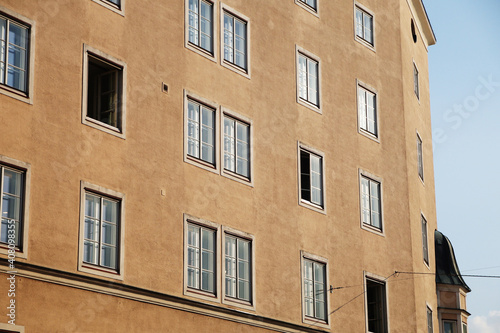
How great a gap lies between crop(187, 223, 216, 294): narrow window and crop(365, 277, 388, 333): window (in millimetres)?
8651

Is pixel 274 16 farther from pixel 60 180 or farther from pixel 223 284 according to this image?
pixel 60 180

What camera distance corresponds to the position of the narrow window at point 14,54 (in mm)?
21375

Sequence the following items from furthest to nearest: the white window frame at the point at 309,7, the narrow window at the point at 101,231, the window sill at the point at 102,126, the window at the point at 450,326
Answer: the window at the point at 450,326 → the white window frame at the point at 309,7 → the window sill at the point at 102,126 → the narrow window at the point at 101,231

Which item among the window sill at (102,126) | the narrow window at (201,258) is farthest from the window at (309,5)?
the window sill at (102,126)

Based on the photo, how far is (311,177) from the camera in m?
30.7

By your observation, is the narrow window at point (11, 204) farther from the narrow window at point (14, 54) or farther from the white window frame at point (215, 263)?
the white window frame at point (215, 263)

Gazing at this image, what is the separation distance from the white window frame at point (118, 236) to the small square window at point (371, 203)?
11.6 meters

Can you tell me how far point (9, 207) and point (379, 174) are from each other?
16759mm

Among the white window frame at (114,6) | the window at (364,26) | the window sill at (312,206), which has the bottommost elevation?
the window sill at (312,206)

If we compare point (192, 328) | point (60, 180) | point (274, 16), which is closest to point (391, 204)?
point (274, 16)

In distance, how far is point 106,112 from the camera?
24281 millimetres

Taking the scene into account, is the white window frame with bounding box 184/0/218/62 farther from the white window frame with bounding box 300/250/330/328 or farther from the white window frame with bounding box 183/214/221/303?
the white window frame with bounding box 300/250/330/328

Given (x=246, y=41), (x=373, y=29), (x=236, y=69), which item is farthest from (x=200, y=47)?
(x=373, y=29)

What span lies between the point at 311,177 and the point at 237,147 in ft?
12.4
